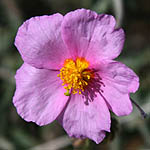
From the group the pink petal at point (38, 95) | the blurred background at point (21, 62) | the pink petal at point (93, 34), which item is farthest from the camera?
the blurred background at point (21, 62)

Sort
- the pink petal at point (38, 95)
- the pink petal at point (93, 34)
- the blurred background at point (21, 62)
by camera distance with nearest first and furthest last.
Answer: the pink petal at point (93, 34), the pink petal at point (38, 95), the blurred background at point (21, 62)

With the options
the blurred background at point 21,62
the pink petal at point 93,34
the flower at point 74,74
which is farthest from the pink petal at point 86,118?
the blurred background at point 21,62

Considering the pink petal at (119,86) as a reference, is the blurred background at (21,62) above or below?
below

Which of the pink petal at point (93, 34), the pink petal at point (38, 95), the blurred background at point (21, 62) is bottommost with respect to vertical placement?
the blurred background at point (21, 62)

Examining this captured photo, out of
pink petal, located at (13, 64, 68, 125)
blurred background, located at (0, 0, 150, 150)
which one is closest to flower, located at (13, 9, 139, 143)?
pink petal, located at (13, 64, 68, 125)

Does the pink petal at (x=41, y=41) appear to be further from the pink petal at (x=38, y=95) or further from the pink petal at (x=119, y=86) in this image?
the pink petal at (x=119, y=86)

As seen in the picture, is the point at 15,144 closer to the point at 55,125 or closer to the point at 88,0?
the point at 55,125

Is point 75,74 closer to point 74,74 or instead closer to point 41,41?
point 74,74
